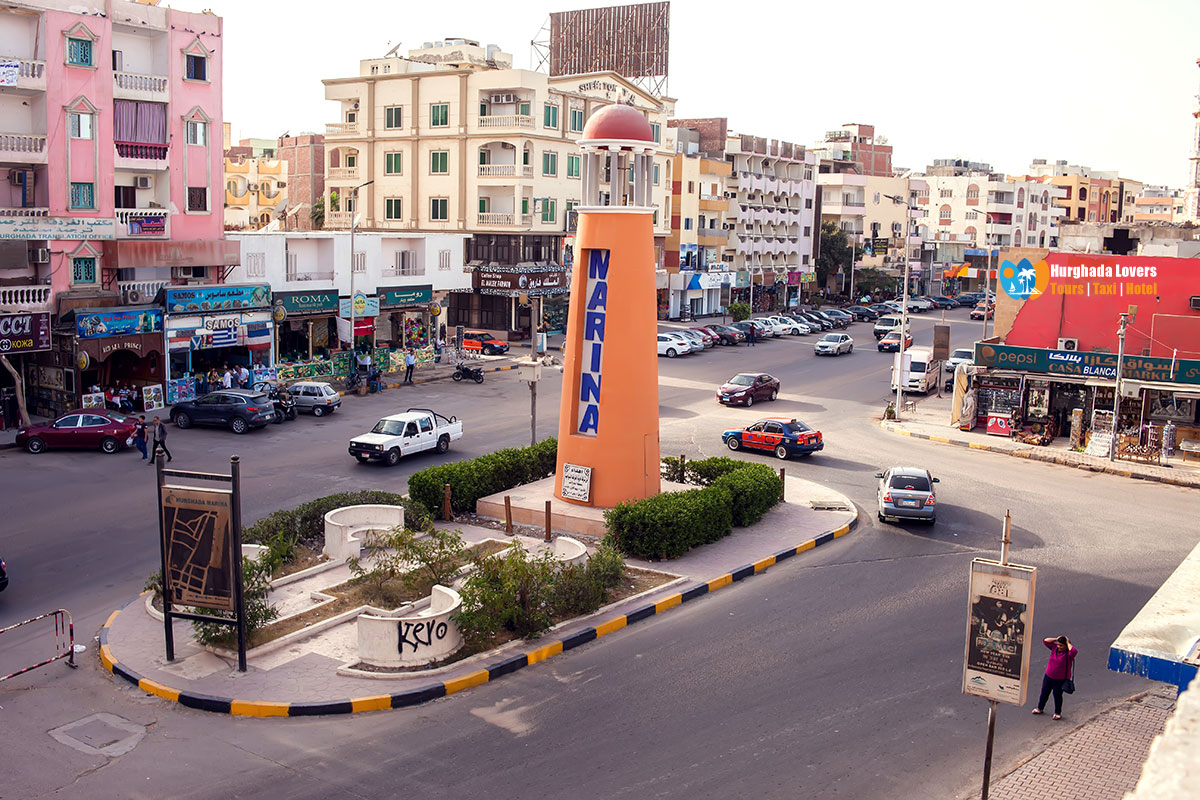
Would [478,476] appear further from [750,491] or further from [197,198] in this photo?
[197,198]

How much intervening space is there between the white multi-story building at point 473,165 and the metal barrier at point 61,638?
42.0m

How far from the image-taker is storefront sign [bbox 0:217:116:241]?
34.3 metres

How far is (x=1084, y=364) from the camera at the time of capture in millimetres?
36000

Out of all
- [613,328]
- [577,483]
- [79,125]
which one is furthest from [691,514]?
[79,125]

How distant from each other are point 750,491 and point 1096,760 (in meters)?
11.6

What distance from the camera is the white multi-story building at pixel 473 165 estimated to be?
6112 cm

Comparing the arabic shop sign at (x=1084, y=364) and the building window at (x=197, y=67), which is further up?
the building window at (x=197, y=67)

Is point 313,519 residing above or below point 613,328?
below

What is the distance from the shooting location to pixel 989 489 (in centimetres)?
3000

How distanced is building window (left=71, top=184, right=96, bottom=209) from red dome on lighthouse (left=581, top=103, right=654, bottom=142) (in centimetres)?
2175

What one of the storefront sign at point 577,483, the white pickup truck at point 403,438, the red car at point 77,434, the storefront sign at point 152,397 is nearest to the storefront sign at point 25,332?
the storefront sign at point 152,397

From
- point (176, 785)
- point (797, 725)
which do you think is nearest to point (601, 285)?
point (797, 725)

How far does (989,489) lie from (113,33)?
32.9 metres

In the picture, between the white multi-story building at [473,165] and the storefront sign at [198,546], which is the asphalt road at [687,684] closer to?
the storefront sign at [198,546]
